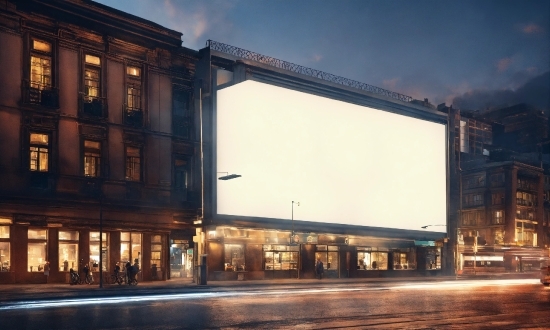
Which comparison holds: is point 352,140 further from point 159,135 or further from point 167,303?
point 167,303

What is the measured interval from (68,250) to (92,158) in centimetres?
610

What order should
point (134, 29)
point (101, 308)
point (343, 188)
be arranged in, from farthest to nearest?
point (343, 188), point (134, 29), point (101, 308)

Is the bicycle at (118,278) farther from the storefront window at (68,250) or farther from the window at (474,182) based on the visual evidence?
the window at (474,182)

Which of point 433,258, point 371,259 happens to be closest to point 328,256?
point 371,259

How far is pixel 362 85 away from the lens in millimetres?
58812

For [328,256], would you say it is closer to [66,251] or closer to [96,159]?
[96,159]

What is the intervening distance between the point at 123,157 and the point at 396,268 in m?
31.5

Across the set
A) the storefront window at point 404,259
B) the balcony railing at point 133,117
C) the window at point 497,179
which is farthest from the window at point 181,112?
the window at point 497,179

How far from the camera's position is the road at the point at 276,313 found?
56.8ft

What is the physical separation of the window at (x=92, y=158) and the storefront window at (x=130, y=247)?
14.8 feet

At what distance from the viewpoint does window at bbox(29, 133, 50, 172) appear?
123 feet

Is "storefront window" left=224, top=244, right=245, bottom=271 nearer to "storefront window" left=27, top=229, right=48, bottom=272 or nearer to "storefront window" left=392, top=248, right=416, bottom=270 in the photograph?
"storefront window" left=27, top=229, right=48, bottom=272

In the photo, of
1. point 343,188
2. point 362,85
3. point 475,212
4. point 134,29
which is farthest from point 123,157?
point 475,212

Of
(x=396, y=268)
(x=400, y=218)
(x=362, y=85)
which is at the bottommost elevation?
(x=396, y=268)
